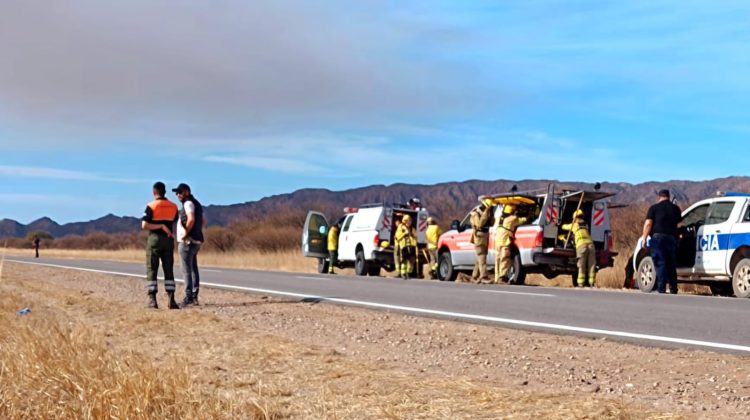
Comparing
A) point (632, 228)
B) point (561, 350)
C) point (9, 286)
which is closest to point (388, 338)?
point (561, 350)

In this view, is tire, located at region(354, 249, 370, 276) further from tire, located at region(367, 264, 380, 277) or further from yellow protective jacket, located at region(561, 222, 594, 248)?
yellow protective jacket, located at region(561, 222, 594, 248)

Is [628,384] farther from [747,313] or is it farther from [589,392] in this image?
[747,313]

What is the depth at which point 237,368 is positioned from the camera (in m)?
7.73

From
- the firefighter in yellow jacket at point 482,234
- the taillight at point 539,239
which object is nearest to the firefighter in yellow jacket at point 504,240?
the firefighter in yellow jacket at point 482,234

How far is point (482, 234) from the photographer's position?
21344mm

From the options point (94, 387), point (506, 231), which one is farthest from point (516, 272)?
point (94, 387)

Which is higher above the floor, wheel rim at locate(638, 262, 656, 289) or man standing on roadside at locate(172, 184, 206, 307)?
man standing on roadside at locate(172, 184, 206, 307)

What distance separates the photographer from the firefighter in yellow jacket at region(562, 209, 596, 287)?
19719 mm

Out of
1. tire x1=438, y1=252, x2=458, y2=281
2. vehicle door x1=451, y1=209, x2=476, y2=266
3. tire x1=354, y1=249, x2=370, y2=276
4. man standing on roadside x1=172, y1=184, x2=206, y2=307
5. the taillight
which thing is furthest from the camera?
tire x1=354, y1=249, x2=370, y2=276

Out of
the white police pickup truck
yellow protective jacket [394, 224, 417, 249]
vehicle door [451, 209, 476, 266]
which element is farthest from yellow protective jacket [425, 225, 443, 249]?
the white police pickup truck

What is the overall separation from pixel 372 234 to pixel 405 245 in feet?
6.93

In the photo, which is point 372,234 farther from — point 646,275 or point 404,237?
point 646,275

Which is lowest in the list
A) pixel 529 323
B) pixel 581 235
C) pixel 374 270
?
pixel 529 323

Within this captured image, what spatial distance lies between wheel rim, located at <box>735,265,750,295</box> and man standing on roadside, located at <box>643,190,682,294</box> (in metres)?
1.37
